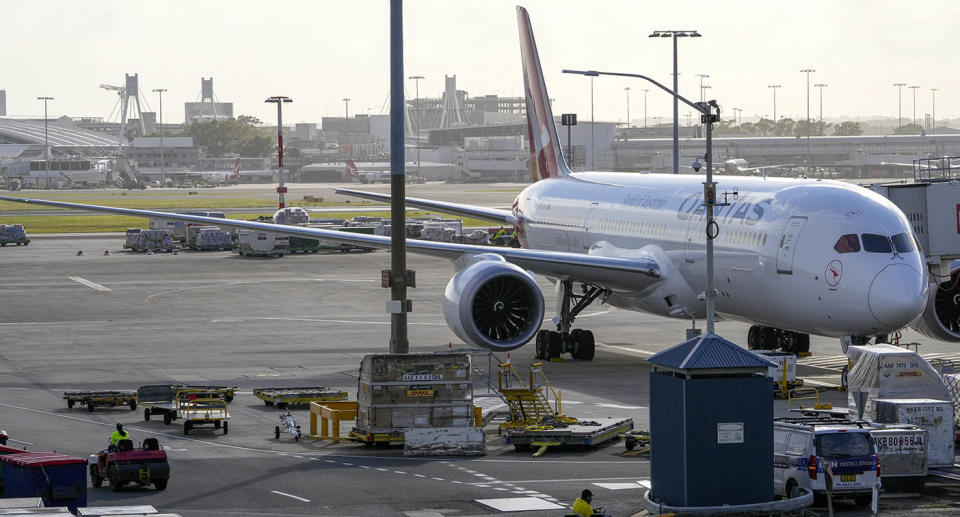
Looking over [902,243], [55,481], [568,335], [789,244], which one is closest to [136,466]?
[55,481]

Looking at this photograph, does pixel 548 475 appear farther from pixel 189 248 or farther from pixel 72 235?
pixel 72 235

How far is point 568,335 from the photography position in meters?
46.9

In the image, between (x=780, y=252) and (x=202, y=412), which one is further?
(x=780, y=252)

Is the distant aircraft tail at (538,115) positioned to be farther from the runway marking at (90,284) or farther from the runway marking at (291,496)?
the runway marking at (291,496)

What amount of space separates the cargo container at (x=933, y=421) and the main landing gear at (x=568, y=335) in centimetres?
1804

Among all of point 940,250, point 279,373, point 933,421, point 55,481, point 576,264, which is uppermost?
point 940,250

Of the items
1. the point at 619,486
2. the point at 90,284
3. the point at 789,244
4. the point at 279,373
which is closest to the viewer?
the point at 619,486

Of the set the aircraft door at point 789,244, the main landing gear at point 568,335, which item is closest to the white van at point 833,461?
the aircraft door at point 789,244

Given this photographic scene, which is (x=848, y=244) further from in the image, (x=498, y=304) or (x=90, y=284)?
(x=90, y=284)

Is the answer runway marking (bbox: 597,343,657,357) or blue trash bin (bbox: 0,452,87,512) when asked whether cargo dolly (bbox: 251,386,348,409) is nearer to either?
blue trash bin (bbox: 0,452,87,512)

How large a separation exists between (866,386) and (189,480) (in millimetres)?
14591

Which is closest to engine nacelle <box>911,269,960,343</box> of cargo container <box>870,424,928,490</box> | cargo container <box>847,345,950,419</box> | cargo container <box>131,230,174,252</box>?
cargo container <box>847,345,950,419</box>

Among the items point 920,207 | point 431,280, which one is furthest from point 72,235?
point 920,207

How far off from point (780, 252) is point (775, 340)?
8560mm
